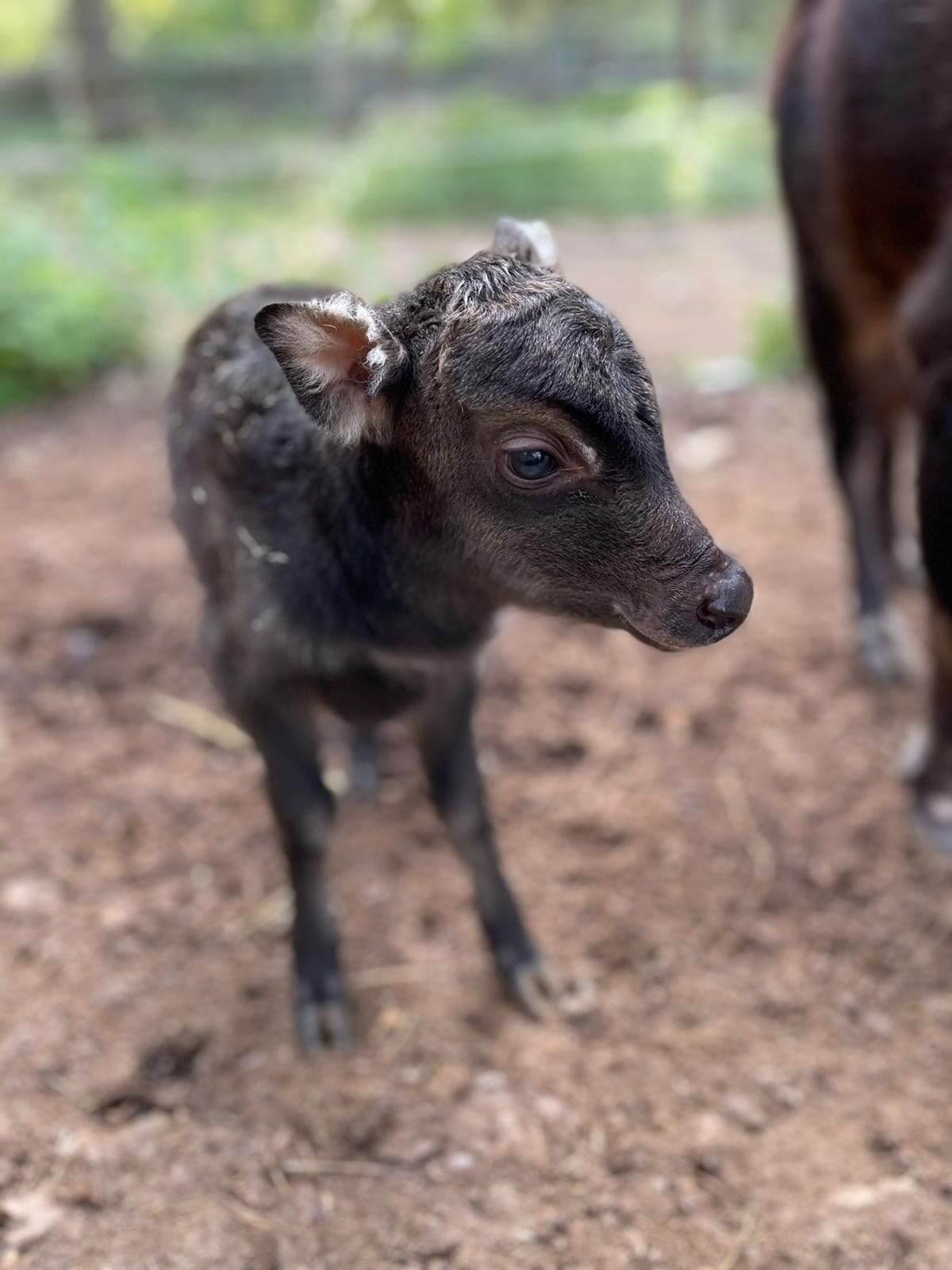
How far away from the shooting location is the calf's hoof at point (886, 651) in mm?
4258

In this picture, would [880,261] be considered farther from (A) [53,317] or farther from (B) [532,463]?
(A) [53,317]

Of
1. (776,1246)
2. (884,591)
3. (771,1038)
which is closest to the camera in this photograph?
(776,1246)

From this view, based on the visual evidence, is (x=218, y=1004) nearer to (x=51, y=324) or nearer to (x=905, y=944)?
(x=905, y=944)

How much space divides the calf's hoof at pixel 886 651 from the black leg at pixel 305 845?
226 cm

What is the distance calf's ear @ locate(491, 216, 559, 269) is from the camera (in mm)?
2447

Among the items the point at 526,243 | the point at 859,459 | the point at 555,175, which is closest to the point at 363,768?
the point at 526,243

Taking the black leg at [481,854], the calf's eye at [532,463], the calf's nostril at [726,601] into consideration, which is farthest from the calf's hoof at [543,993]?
the calf's eye at [532,463]

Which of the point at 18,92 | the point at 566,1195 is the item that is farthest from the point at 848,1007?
the point at 18,92

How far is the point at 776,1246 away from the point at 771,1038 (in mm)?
588

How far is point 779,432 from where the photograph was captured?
20.5ft

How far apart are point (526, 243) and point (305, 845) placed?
4.95 feet

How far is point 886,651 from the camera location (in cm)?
429

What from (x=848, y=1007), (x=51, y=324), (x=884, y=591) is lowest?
(x=848, y=1007)

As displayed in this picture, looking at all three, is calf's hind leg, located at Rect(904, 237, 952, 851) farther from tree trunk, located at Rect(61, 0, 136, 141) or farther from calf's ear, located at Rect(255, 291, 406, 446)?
tree trunk, located at Rect(61, 0, 136, 141)
